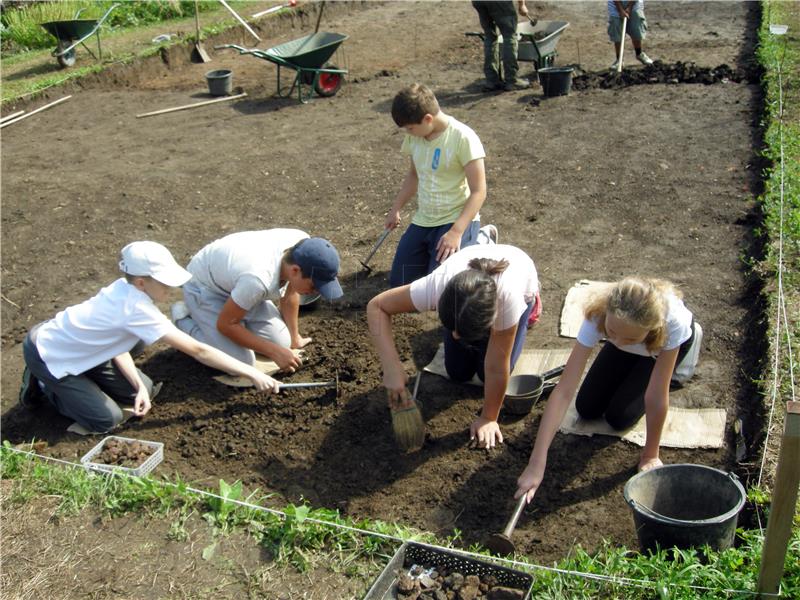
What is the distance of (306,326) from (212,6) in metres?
11.9

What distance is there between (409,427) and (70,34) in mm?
10606

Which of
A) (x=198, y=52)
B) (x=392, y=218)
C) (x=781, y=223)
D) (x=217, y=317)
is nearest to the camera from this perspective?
(x=217, y=317)

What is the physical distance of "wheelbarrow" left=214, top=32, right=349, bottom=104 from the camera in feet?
31.4

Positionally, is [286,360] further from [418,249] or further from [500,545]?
[500,545]

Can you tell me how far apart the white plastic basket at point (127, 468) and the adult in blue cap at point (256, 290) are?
0.77 meters

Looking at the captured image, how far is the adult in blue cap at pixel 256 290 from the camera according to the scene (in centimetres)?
412

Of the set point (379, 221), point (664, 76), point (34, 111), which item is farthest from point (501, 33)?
point (34, 111)

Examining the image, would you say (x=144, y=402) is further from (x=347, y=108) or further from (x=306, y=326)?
(x=347, y=108)

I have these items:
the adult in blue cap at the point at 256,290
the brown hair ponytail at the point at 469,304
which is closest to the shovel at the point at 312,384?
the adult in blue cap at the point at 256,290

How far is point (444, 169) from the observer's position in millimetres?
4727

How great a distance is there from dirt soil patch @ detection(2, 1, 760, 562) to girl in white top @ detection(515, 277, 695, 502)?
0.28 m

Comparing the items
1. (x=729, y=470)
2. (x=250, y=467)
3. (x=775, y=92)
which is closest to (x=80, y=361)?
(x=250, y=467)

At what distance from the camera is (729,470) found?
3.64 meters

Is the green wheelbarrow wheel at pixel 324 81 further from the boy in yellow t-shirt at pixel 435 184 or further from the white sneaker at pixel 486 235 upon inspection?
the white sneaker at pixel 486 235
